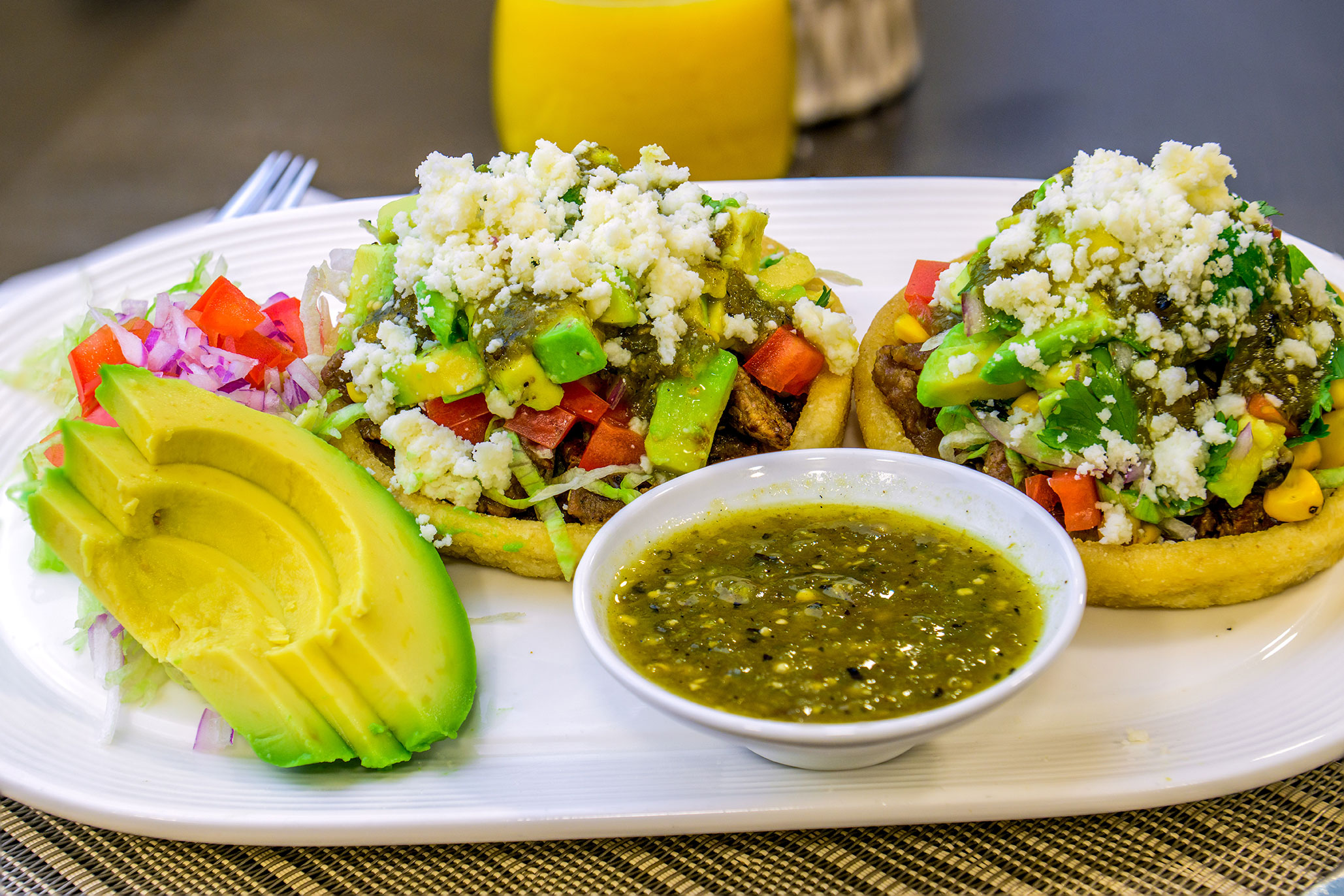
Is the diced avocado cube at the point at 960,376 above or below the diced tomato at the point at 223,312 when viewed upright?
above

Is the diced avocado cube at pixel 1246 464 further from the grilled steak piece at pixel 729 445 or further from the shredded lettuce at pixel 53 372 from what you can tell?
the shredded lettuce at pixel 53 372

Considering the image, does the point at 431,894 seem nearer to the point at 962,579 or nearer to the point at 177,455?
the point at 177,455

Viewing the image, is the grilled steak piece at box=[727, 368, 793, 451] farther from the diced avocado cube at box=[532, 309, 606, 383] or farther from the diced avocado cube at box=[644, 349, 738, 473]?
the diced avocado cube at box=[532, 309, 606, 383]

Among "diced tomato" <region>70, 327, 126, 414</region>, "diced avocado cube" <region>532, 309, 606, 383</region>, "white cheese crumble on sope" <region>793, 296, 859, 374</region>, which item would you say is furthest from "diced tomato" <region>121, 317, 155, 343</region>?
"white cheese crumble on sope" <region>793, 296, 859, 374</region>

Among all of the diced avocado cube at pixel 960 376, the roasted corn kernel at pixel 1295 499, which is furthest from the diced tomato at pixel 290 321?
the roasted corn kernel at pixel 1295 499

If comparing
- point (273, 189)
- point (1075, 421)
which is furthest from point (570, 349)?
point (273, 189)

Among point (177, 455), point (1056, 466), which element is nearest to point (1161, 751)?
point (1056, 466)

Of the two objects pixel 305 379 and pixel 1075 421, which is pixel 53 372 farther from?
pixel 1075 421
